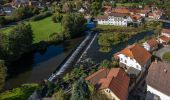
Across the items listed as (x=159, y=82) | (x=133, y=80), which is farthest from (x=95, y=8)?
(x=159, y=82)

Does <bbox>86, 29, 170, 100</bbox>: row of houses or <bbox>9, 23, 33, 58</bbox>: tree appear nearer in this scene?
<bbox>86, 29, 170, 100</bbox>: row of houses

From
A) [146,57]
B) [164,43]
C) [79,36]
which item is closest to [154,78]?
[146,57]

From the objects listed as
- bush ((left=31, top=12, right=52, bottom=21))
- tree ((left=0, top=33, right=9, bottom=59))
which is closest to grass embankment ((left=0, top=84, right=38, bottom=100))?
tree ((left=0, top=33, right=9, bottom=59))

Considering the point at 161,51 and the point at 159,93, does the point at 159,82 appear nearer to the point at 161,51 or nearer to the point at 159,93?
the point at 159,93

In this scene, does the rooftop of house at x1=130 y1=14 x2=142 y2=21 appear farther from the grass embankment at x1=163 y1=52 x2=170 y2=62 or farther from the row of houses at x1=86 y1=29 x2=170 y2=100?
the row of houses at x1=86 y1=29 x2=170 y2=100

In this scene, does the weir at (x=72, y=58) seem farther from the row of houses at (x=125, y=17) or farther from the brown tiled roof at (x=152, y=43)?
the brown tiled roof at (x=152, y=43)

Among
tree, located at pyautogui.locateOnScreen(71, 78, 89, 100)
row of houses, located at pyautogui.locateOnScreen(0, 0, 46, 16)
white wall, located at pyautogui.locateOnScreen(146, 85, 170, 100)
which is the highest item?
row of houses, located at pyautogui.locateOnScreen(0, 0, 46, 16)
